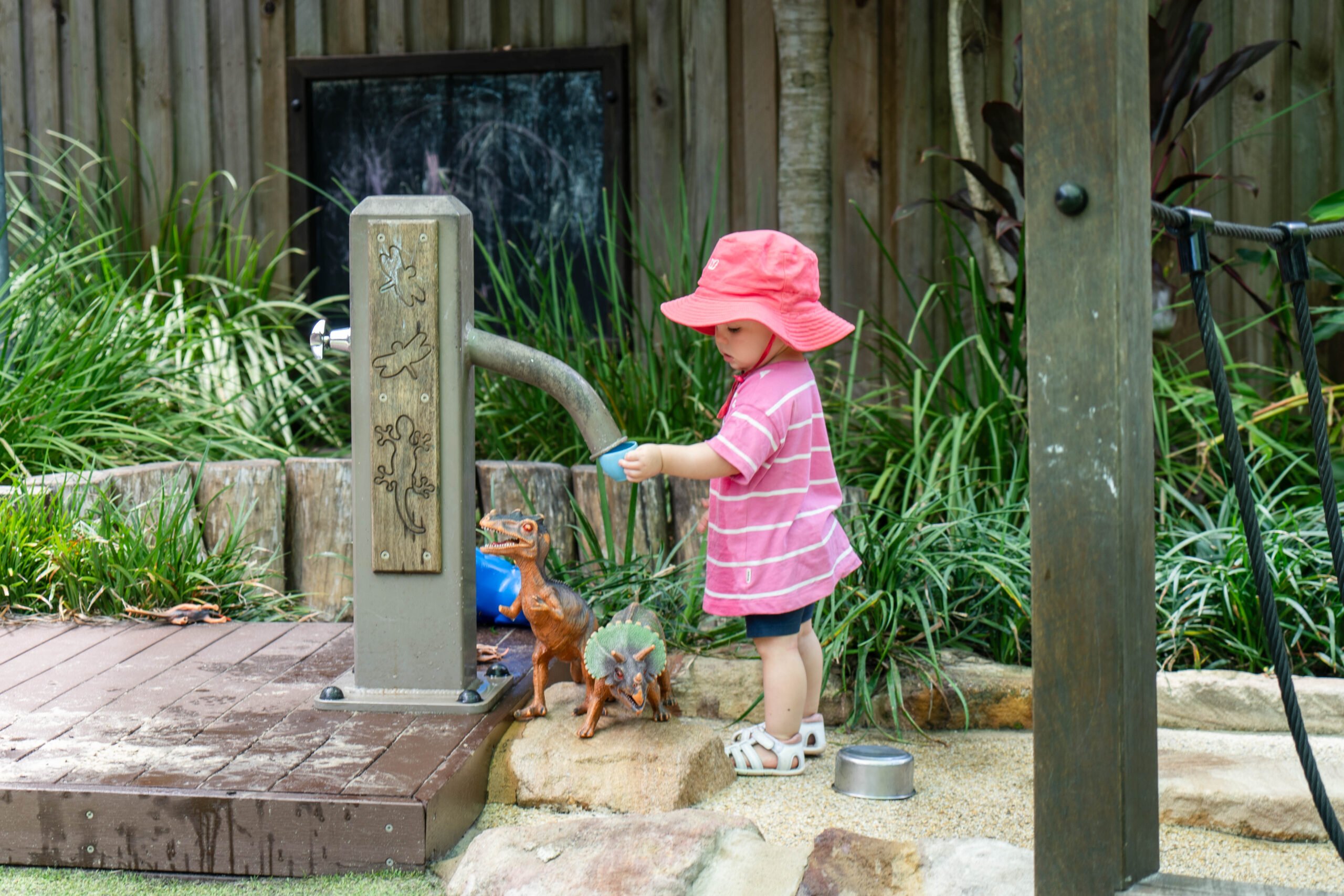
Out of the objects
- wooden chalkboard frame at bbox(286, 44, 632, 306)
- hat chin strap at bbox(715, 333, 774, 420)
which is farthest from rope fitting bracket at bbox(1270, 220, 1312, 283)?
wooden chalkboard frame at bbox(286, 44, 632, 306)

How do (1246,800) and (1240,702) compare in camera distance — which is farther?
(1240,702)

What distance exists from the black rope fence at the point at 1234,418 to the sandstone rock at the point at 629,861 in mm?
702

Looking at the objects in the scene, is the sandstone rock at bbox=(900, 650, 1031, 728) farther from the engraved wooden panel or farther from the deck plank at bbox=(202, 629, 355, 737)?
the deck plank at bbox=(202, 629, 355, 737)

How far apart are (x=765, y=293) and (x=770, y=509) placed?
1.39 feet

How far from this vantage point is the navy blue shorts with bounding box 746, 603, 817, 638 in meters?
2.30

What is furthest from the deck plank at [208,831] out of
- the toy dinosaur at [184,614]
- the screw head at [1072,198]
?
the screw head at [1072,198]

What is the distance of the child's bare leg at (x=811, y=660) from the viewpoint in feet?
7.98

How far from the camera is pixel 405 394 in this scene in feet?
7.64

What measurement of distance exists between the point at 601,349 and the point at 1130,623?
8.43 ft

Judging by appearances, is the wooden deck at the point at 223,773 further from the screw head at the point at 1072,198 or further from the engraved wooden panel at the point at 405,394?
the screw head at the point at 1072,198

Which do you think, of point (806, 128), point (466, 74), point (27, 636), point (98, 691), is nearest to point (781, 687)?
point (98, 691)

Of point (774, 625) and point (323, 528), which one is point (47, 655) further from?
point (774, 625)

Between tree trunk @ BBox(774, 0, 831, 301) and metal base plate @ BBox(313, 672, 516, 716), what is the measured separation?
2334mm

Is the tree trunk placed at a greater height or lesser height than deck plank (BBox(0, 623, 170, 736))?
greater
